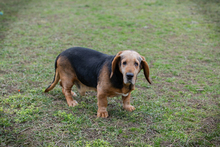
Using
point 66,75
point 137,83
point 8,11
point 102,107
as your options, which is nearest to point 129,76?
point 102,107

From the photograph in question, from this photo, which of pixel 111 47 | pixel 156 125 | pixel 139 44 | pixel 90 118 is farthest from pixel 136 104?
pixel 139 44

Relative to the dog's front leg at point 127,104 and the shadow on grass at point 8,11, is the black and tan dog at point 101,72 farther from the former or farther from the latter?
the shadow on grass at point 8,11

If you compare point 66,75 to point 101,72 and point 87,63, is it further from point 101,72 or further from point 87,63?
point 101,72

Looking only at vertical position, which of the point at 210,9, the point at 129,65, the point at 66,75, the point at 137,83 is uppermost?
the point at 210,9

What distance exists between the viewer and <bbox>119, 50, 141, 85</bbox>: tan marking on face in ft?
13.8

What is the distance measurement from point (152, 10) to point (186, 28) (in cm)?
394

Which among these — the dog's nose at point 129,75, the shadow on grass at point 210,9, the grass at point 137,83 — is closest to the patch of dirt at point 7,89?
the grass at point 137,83

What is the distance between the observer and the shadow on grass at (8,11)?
437 inches

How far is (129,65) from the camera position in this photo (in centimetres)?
427

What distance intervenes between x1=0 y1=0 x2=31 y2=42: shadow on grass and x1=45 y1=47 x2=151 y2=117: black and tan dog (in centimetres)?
582

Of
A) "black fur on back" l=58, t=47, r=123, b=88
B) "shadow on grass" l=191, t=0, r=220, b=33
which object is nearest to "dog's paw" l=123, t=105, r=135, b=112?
"black fur on back" l=58, t=47, r=123, b=88

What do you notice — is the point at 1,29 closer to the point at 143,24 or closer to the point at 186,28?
the point at 143,24

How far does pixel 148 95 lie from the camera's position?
238 inches

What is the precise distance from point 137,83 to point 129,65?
255cm
